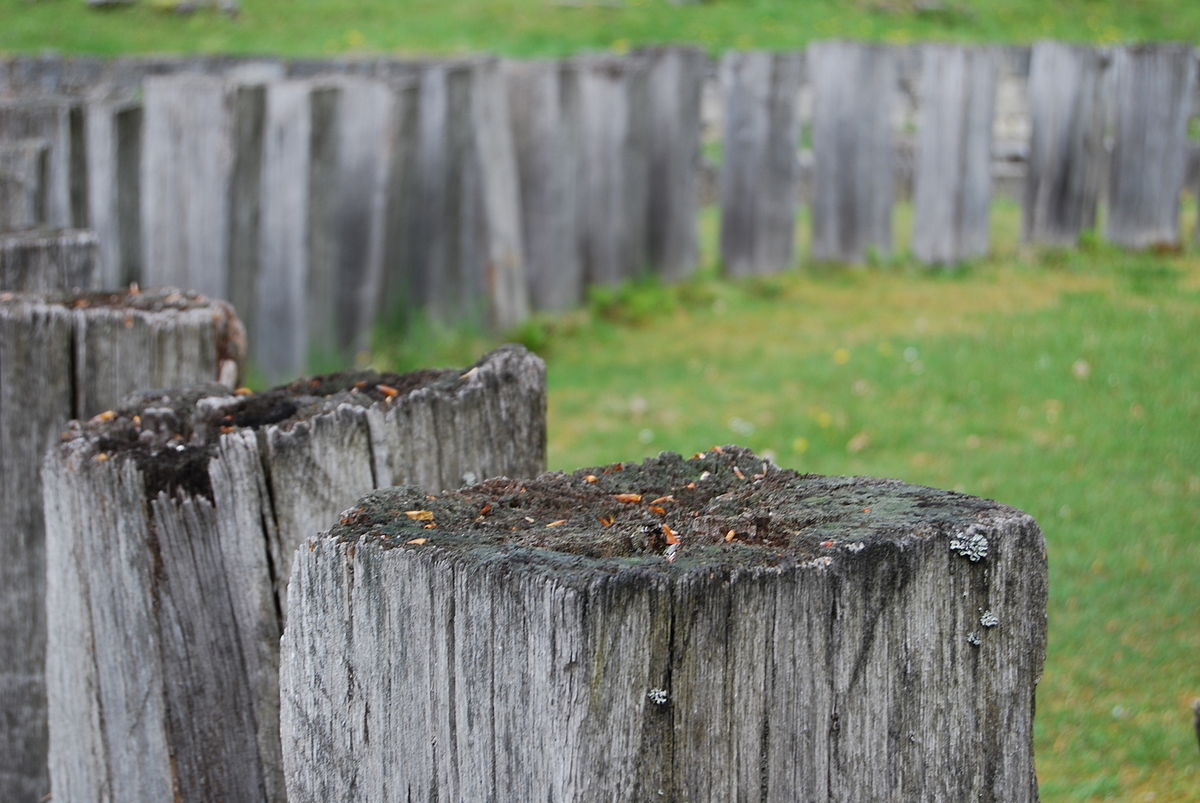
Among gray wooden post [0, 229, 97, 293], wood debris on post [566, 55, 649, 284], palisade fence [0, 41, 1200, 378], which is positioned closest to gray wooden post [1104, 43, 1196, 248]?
palisade fence [0, 41, 1200, 378]

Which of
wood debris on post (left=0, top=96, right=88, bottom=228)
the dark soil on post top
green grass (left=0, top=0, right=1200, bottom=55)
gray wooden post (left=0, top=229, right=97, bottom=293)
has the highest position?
green grass (left=0, top=0, right=1200, bottom=55)

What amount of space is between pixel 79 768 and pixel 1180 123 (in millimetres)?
9113

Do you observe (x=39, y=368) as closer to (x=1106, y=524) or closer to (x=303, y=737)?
(x=303, y=737)

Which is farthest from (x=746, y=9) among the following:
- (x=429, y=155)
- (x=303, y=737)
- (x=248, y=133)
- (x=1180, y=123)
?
(x=303, y=737)

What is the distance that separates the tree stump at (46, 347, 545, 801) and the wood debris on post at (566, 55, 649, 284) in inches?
246

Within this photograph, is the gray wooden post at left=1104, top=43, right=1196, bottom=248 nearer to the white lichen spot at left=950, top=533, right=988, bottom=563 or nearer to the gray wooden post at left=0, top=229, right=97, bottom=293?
the gray wooden post at left=0, top=229, right=97, bottom=293

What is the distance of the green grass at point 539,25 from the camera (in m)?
13.5

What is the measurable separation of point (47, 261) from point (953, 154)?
7359 mm

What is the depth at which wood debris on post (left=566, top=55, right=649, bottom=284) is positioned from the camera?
815 centimetres

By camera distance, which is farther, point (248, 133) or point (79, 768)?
point (248, 133)

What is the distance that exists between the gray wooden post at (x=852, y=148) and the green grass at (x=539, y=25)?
457cm

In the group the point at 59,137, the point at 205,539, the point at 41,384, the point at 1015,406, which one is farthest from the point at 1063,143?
the point at 205,539

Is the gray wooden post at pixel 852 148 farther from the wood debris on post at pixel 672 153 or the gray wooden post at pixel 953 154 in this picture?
the wood debris on post at pixel 672 153

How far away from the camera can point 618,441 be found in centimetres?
584
